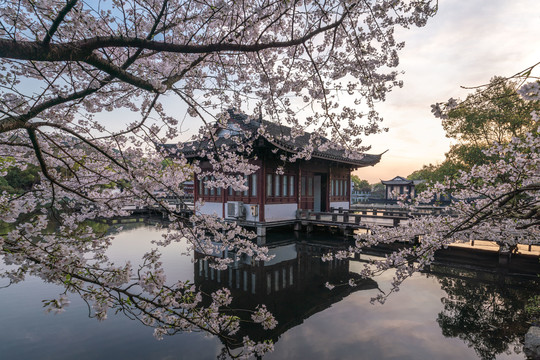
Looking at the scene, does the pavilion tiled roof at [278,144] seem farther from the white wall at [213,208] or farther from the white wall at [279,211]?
the white wall at [279,211]

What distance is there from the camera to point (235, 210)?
49.8ft

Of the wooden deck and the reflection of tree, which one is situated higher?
the wooden deck

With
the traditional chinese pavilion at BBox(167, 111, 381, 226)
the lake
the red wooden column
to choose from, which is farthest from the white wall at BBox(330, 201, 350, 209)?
the lake

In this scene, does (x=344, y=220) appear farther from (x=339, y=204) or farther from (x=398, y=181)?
(x=398, y=181)

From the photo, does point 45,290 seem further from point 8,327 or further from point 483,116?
point 483,116

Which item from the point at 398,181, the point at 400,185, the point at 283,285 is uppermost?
the point at 398,181

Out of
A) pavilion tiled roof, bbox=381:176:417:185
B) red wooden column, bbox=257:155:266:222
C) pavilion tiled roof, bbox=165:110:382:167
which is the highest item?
pavilion tiled roof, bbox=165:110:382:167

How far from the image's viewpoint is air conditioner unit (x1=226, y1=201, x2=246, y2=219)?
49.0 feet

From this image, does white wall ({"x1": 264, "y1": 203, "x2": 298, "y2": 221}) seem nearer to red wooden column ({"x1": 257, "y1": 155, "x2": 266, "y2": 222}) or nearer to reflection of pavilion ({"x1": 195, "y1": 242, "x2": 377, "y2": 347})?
red wooden column ({"x1": 257, "y1": 155, "x2": 266, "y2": 222})

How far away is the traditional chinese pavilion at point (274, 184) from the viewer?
1441 cm

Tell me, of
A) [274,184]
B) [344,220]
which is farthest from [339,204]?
[274,184]

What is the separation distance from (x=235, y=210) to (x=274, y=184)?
8.40ft

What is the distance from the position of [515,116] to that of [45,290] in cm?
1901

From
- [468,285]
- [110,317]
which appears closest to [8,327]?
[110,317]
